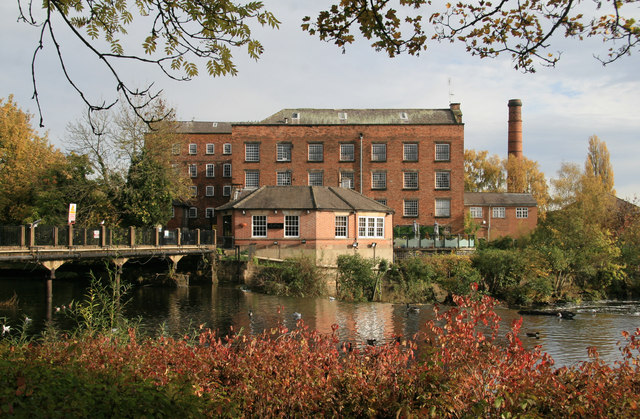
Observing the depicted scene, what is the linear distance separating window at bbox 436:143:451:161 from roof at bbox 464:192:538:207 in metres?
6.08

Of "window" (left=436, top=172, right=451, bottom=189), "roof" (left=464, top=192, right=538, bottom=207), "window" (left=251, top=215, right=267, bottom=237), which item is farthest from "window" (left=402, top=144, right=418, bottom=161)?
"window" (left=251, top=215, right=267, bottom=237)

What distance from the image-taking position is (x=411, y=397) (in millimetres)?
6496

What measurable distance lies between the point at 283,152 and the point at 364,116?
896 cm

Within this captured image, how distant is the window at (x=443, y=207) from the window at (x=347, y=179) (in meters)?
8.30

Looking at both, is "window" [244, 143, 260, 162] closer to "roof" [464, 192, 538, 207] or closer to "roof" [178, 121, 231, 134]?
"roof" [178, 121, 231, 134]

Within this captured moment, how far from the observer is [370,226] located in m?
36.2

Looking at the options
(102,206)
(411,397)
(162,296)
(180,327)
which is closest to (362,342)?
(180,327)

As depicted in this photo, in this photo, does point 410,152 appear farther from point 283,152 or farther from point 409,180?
point 283,152

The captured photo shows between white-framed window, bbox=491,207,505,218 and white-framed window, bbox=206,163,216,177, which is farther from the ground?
white-framed window, bbox=206,163,216,177

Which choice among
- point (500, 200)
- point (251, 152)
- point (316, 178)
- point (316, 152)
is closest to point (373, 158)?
point (316, 152)

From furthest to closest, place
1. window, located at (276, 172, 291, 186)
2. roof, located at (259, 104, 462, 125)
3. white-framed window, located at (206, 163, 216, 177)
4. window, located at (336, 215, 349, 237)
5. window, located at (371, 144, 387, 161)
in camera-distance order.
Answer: white-framed window, located at (206, 163, 216, 177), roof, located at (259, 104, 462, 125), window, located at (276, 172, 291, 186), window, located at (371, 144, 387, 161), window, located at (336, 215, 349, 237)

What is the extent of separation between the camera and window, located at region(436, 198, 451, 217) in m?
48.8

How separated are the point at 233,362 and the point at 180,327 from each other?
11.7 meters

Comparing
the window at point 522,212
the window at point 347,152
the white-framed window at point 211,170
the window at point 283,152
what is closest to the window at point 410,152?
the window at point 347,152
